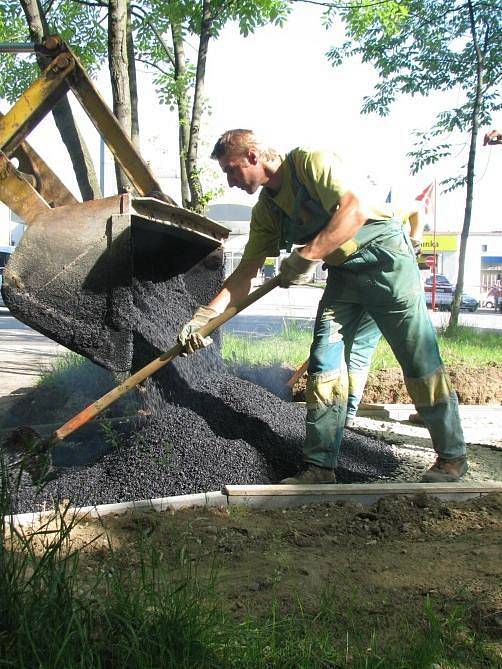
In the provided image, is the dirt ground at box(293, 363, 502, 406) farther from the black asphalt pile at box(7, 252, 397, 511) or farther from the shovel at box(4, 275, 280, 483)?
the shovel at box(4, 275, 280, 483)

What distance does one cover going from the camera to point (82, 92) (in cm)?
471

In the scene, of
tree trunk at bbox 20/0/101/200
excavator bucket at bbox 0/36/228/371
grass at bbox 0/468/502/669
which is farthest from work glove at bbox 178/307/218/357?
tree trunk at bbox 20/0/101/200

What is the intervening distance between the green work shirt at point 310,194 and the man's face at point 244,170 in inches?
5.4

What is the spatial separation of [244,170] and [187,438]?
153 cm

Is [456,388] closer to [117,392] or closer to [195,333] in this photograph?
[195,333]

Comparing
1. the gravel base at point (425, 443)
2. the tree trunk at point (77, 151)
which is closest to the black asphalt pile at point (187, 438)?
the gravel base at point (425, 443)

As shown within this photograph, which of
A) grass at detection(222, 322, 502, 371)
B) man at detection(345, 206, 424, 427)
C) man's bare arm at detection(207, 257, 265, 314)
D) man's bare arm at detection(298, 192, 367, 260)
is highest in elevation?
man's bare arm at detection(298, 192, 367, 260)

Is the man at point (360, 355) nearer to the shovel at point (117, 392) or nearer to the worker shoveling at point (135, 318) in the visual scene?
the worker shoveling at point (135, 318)

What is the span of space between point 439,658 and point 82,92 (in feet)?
13.6

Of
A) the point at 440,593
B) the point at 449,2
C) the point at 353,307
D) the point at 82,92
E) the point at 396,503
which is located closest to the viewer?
the point at 440,593

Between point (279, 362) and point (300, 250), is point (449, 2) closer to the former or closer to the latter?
point (279, 362)

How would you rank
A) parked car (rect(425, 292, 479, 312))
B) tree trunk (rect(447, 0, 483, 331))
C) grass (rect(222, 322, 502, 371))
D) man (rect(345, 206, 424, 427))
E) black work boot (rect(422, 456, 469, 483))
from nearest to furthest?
black work boot (rect(422, 456, 469, 483))
man (rect(345, 206, 424, 427))
grass (rect(222, 322, 502, 371))
tree trunk (rect(447, 0, 483, 331))
parked car (rect(425, 292, 479, 312))

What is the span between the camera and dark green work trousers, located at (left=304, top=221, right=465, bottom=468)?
3.56 metres

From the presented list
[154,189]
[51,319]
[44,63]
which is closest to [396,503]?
[51,319]
